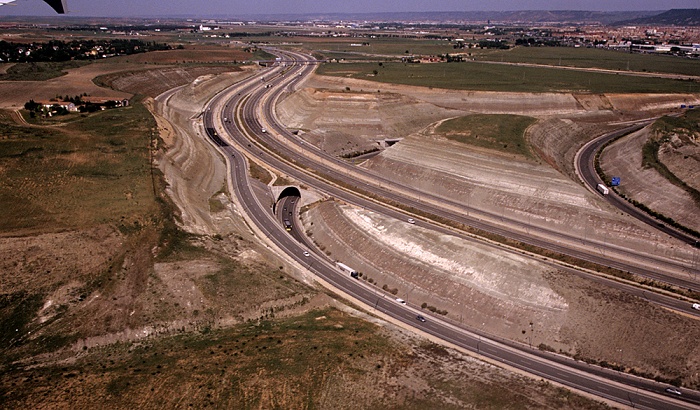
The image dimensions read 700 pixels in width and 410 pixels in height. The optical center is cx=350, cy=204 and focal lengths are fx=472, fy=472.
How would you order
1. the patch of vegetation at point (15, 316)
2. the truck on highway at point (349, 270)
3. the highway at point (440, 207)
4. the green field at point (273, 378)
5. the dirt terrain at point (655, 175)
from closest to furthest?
the green field at point (273, 378) < the patch of vegetation at point (15, 316) < the highway at point (440, 207) < the truck on highway at point (349, 270) < the dirt terrain at point (655, 175)

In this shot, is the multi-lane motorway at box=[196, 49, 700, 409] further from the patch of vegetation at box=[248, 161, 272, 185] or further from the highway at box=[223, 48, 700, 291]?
the patch of vegetation at box=[248, 161, 272, 185]

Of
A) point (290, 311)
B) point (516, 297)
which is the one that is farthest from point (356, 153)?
point (290, 311)

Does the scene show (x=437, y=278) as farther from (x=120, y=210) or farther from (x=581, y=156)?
(x=581, y=156)

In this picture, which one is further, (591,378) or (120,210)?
(120,210)

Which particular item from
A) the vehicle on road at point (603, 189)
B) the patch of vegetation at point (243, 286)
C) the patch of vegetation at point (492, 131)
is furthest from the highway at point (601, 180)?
the patch of vegetation at point (243, 286)

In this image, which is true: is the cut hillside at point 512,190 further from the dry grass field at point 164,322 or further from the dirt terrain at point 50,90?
the dirt terrain at point 50,90

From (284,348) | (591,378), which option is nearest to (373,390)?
(284,348)
